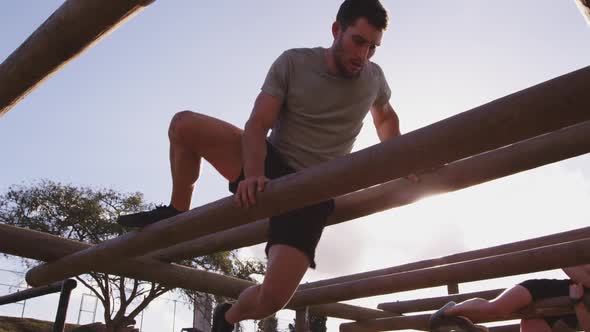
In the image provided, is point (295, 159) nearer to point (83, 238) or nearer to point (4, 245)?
point (4, 245)

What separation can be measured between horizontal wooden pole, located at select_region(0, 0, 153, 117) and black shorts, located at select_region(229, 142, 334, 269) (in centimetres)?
104

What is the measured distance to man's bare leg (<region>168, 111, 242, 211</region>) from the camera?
2.62 meters

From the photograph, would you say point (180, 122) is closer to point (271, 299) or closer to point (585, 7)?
point (271, 299)

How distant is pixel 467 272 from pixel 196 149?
1.97 m

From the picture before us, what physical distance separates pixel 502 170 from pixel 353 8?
0.99 m

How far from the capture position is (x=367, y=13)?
2445 mm

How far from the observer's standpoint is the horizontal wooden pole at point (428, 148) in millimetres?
1345

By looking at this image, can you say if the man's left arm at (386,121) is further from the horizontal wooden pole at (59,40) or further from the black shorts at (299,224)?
the horizontal wooden pole at (59,40)

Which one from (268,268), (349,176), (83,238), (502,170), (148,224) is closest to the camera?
(349,176)

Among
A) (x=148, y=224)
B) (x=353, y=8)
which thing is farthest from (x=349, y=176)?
(x=148, y=224)

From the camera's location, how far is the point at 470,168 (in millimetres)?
2305

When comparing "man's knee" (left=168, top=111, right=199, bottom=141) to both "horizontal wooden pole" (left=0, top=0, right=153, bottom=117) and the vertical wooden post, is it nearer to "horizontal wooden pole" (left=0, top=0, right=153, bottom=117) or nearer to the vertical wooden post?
"horizontal wooden pole" (left=0, top=0, right=153, bottom=117)

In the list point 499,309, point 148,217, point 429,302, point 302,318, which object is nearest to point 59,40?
point 148,217

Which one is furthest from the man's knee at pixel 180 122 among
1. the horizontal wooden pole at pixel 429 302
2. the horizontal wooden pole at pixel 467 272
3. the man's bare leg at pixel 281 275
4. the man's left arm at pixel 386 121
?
the horizontal wooden pole at pixel 429 302
